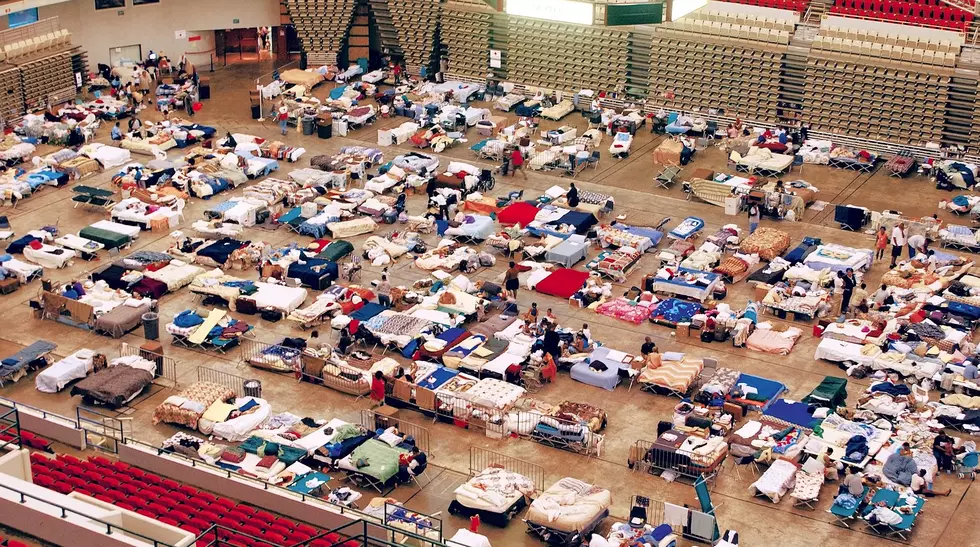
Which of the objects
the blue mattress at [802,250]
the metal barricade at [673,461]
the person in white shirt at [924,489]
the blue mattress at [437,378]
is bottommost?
the person in white shirt at [924,489]

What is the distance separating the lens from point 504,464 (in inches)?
1453

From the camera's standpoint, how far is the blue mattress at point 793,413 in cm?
3812

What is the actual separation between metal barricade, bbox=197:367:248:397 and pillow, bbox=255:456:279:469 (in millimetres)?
4407

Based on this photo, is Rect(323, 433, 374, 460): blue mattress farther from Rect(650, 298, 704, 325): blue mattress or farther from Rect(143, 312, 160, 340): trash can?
Rect(650, 298, 704, 325): blue mattress

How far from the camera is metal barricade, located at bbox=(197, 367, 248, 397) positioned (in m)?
40.4

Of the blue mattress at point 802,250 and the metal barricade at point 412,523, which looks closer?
the metal barricade at point 412,523

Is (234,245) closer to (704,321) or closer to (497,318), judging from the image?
(497,318)

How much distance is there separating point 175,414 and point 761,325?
651 inches

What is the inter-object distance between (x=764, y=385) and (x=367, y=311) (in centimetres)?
1158

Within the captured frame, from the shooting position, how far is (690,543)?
33625 millimetres

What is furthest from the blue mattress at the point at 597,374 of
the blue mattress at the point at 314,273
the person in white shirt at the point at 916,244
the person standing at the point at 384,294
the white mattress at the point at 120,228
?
the white mattress at the point at 120,228

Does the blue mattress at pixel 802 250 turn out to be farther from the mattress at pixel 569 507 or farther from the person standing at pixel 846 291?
the mattress at pixel 569 507

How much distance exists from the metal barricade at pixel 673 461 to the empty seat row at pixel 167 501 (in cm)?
856

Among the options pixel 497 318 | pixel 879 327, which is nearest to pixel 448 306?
pixel 497 318
